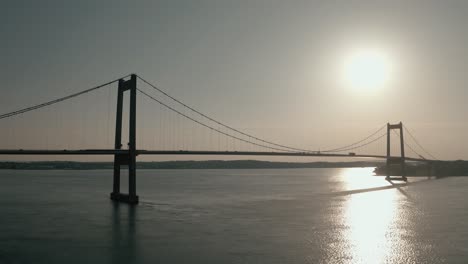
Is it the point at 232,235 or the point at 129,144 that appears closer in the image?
the point at 232,235

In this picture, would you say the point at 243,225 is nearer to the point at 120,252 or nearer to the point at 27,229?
the point at 120,252

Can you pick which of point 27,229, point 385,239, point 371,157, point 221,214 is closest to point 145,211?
point 221,214

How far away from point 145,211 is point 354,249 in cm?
1856

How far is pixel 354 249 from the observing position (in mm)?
17531

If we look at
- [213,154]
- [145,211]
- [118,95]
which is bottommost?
[145,211]

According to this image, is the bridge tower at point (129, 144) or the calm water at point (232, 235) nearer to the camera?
the calm water at point (232, 235)

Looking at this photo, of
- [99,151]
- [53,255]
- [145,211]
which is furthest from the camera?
[99,151]

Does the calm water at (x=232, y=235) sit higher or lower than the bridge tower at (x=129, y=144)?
lower

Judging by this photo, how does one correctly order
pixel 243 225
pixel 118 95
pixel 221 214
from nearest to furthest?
pixel 243 225 < pixel 221 214 < pixel 118 95

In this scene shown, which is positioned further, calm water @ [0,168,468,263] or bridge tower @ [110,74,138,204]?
bridge tower @ [110,74,138,204]

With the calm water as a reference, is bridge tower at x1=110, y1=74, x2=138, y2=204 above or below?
above

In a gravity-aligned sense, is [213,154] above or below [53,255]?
above

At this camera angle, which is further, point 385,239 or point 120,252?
point 385,239

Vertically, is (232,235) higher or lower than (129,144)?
lower
